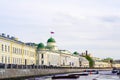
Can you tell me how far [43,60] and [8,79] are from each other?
3787 inches

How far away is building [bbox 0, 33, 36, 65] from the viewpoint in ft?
295

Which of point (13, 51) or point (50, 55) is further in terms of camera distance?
point (50, 55)

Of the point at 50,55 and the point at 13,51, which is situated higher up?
the point at 50,55

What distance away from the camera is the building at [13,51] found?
9000cm

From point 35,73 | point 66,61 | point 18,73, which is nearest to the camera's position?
point 18,73

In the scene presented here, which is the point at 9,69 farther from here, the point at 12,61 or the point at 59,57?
the point at 59,57

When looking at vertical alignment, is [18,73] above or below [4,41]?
below

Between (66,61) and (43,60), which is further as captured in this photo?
(66,61)

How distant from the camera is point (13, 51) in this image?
99812mm

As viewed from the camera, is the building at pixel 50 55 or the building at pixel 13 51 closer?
the building at pixel 13 51

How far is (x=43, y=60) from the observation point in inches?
5974

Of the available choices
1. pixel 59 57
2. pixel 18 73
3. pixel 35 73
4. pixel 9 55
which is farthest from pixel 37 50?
pixel 18 73

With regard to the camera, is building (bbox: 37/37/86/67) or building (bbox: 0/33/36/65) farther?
building (bbox: 37/37/86/67)

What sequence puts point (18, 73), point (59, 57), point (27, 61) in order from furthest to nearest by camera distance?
point (59, 57) < point (27, 61) < point (18, 73)
